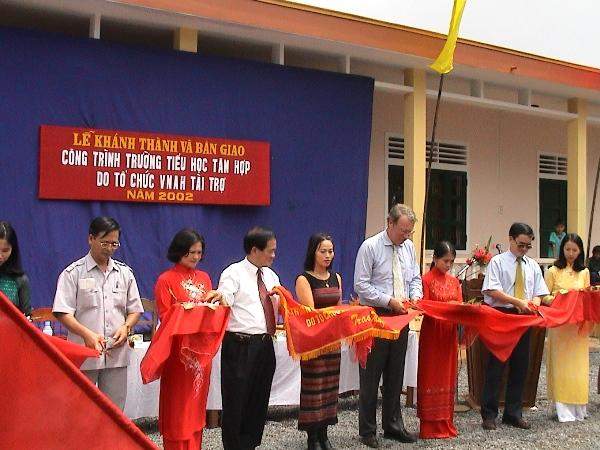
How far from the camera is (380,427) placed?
18.9ft

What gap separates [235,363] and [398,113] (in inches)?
285

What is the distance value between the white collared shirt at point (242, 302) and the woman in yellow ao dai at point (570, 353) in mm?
3017

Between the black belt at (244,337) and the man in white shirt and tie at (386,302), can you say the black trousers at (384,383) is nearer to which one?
the man in white shirt and tie at (386,302)

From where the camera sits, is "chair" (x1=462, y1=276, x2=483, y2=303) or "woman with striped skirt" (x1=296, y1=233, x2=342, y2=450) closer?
"woman with striped skirt" (x1=296, y1=233, x2=342, y2=450)

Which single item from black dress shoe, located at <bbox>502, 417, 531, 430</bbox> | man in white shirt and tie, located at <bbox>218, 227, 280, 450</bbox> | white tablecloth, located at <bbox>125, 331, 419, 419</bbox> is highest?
man in white shirt and tie, located at <bbox>218, 227, 280, 450</bbox>

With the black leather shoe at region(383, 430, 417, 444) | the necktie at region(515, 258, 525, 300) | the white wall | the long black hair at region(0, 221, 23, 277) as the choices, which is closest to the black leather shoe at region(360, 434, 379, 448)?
the black leather shoe at region(383, 430, 417, 444)

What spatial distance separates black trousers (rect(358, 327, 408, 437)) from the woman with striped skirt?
37cm

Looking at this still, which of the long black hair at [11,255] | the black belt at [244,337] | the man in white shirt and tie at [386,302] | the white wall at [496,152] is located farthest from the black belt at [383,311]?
the white wall at [496,152]

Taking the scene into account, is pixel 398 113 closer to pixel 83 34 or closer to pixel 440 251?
pixel 83 34

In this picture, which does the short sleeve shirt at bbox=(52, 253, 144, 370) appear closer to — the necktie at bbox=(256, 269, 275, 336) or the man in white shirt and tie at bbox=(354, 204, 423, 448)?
the necktie at bbox=(256, 269, 275, 336)

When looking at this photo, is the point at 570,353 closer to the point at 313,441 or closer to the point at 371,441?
the point at 371,441

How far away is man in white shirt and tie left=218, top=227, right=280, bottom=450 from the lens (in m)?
4.38

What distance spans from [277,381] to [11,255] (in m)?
2.74

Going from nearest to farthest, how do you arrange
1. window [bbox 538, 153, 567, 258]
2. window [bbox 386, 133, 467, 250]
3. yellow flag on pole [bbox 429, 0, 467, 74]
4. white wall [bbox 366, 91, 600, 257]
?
yellow flag on pole [bbox 429, 0, 467, 74] < window [bbox 386, 133, 467, 250] < white wall [bbox 366, 91, 600, 257] < window [bbox 538, 153, 567, 258]
